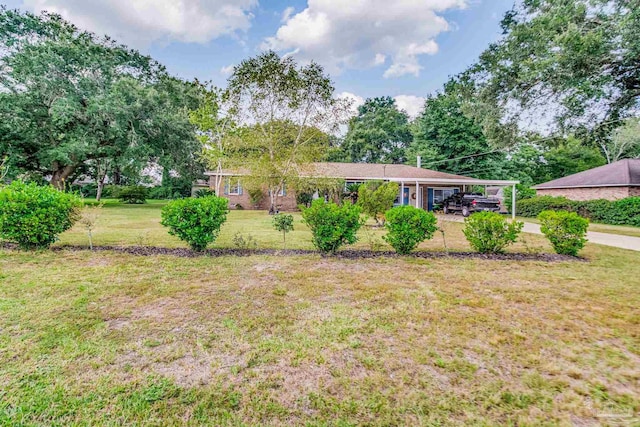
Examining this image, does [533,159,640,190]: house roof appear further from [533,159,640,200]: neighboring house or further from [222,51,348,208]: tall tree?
[222,51,348,208]: tall tree

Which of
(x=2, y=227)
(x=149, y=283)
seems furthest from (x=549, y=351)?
(x=2, y=227)

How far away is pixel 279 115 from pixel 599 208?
1767cm

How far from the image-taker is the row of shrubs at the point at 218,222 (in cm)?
619

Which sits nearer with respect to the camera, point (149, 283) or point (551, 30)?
point (149, 283)

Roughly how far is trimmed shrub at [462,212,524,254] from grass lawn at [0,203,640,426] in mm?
1604

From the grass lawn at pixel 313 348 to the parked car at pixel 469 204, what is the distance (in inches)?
533

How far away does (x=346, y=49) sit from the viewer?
48.3 feet

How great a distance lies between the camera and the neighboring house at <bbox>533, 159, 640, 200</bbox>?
1708 centimetres

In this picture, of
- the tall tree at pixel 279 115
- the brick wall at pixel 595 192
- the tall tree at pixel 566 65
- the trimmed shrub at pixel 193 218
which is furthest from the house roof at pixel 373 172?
the trimmed shrub at pixel 193 218

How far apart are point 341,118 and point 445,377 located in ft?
53.6

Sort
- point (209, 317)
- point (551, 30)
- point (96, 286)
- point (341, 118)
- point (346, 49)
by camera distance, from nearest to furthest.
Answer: point (209, 317), point (96, 286), point (551, 30), point (346, 49), point (341, 118)

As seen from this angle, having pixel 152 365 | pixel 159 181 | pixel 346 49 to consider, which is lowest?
pixel 152 365

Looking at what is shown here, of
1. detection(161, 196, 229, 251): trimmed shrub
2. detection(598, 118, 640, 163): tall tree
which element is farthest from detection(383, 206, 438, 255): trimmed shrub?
detection(598, 118, 640, 163): tall tree

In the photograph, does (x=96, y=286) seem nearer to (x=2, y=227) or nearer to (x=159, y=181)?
(x=2, y=227)
